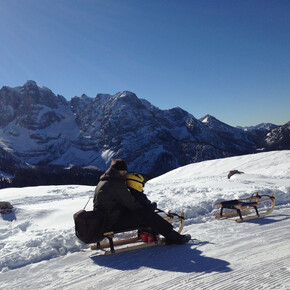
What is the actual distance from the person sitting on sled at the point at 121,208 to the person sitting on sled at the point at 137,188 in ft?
0.30

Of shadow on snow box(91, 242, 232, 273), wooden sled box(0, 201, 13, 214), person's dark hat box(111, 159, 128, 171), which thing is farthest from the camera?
wooden sled box(0, 201, 13, 214)

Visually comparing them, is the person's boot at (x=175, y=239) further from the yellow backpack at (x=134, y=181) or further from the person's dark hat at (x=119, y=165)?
the person's dark hat at (x=119, y=165)

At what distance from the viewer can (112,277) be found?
5.18 m

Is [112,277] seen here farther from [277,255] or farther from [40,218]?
[40,218]

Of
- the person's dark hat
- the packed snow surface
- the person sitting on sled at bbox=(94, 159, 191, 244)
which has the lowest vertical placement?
the packed snow surface

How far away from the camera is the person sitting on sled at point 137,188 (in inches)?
259

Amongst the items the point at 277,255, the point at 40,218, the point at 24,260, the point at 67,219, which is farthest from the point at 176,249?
the point at 40,218

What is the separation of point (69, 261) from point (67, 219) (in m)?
3.62

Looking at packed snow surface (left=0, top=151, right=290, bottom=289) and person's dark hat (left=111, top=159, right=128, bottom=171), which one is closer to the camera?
packed snow surface (left=0, top=151, right=290, bottom=289)

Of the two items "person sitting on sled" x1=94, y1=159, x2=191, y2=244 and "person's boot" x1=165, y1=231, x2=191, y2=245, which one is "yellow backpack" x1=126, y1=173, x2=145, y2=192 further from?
"person's boot" x1=165, y1=231, x2=191, y2=245

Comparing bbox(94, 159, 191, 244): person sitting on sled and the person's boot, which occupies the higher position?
bbox(94, 159, 191, 244): person sitting on sled

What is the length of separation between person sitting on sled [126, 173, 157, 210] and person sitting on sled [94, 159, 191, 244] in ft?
0.30

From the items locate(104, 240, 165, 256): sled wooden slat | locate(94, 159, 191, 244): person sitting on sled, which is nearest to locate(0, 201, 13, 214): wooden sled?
locate(94, 159, 191, 244): person sitting on sled

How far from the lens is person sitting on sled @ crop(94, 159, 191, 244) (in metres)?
6.28
